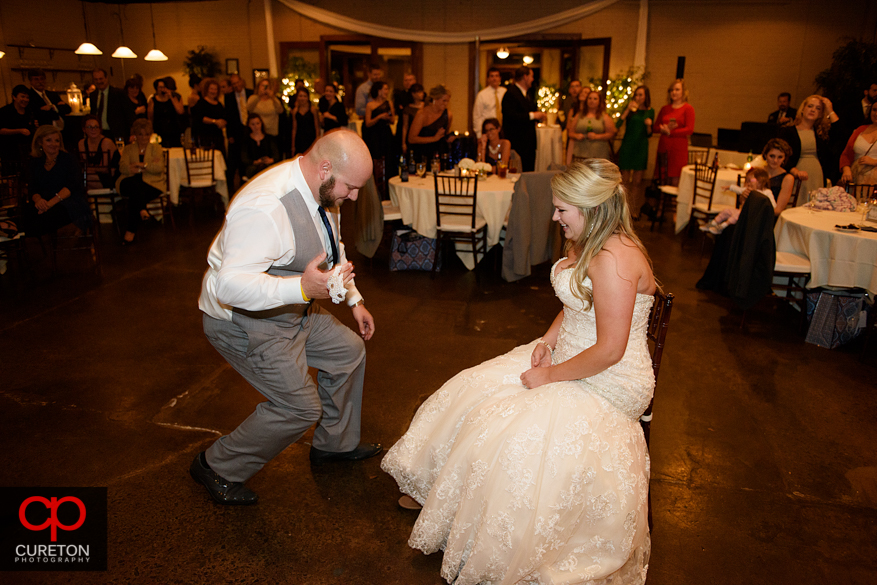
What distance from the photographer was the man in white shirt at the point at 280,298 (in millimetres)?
1921

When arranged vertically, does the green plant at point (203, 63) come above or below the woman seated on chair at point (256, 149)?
above

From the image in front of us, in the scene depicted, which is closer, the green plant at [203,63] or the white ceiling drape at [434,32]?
the white ceiling drape at [434,32]

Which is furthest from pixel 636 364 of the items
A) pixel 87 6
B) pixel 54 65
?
pixel 87 6

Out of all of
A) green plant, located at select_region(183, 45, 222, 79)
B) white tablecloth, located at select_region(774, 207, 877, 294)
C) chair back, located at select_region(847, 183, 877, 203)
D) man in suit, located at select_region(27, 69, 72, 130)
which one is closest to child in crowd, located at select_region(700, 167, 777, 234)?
white tablecloth, located at select_region(774, 207, 877, 294)

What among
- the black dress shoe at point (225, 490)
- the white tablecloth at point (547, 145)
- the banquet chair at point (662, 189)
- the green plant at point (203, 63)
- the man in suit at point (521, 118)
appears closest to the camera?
the black dress shoe at point (225, 490)

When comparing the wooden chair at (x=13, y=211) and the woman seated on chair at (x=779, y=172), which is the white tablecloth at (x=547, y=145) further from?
the wooden chair at (x=13, y=211)

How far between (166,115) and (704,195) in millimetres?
7024

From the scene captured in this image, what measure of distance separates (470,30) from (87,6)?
827cm

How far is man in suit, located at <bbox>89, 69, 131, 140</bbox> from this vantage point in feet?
25.6

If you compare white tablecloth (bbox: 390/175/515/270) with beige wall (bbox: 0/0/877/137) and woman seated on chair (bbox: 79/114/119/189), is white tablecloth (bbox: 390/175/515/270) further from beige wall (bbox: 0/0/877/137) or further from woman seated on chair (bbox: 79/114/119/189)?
beige wall (bbox: 0/0/877/137)

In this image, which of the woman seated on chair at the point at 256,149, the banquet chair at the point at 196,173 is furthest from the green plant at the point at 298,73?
the banquet chair at the point at 196,173

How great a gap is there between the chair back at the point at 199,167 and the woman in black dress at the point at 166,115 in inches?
46.0

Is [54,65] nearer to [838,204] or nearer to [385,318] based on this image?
[385,318]

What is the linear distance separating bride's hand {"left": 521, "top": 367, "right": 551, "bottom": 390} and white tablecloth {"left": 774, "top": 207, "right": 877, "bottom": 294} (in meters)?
2.89
